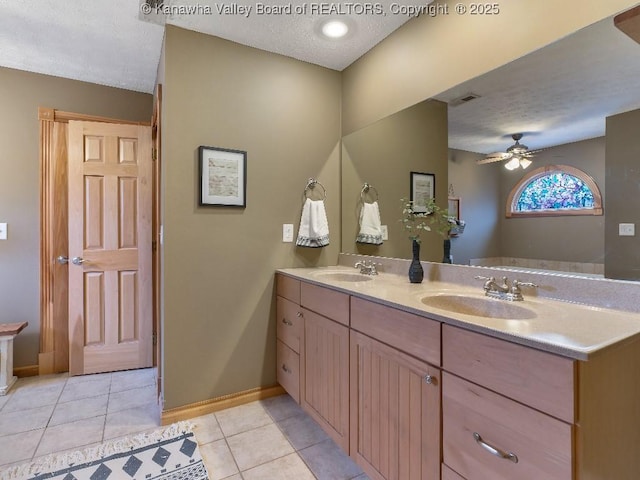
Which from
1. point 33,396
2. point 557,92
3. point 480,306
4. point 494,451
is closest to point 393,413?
point 494,451

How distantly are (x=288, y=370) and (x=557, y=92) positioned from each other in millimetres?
1956

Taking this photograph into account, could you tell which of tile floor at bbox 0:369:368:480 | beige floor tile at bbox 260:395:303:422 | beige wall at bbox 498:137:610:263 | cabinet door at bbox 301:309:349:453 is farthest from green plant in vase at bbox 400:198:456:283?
beige floor tile at bbox 260:395:303:422

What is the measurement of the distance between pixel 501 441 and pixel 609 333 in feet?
1.29

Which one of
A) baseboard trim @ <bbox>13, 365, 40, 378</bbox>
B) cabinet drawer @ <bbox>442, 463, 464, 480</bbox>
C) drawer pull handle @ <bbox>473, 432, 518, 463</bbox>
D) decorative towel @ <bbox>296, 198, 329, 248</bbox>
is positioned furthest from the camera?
baseboard trim @ <bbox>13, 365, 40, 378</bbox>

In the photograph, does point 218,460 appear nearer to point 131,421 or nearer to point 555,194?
point 131,421

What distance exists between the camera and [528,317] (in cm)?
114

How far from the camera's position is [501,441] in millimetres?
903

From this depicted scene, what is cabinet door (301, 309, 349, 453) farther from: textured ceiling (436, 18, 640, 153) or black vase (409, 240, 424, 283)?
textured ceiling (436, 18, 640, 153)

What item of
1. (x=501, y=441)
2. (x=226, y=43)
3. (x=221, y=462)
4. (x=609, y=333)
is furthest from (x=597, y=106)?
(x=221, y=462)

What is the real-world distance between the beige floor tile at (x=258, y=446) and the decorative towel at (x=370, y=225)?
128 centimetres

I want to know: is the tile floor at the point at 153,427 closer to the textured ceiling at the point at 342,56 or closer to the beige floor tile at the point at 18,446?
the beige floor tile at the point at 18,446

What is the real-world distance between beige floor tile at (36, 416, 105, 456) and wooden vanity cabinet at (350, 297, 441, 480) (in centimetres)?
143

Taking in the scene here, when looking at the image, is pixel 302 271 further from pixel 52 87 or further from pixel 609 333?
pixel 52 87

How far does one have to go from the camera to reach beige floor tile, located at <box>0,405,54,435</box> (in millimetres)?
1911
